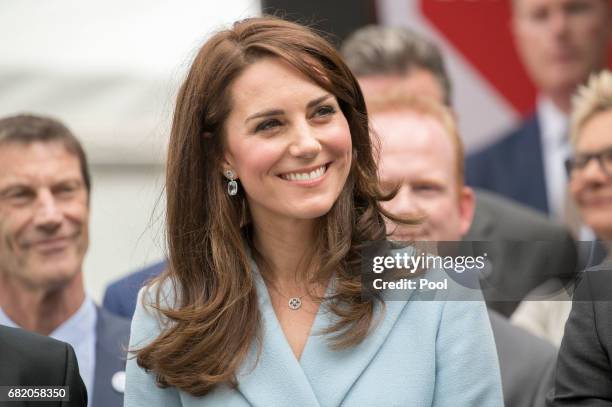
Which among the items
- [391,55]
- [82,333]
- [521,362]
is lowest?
[521,362]

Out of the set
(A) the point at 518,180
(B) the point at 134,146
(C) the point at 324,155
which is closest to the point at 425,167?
(C) the point at 324,155

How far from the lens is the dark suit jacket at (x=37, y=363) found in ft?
8.66

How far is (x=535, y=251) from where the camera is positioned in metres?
2.97

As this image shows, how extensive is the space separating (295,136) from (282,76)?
14 cm

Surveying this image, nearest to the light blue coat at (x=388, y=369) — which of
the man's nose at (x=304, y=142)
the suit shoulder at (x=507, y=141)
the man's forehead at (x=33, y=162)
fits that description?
the man's nose at (x=304, y=142)

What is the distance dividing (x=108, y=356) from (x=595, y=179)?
1.64m

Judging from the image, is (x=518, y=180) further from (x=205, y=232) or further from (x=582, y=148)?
(x=205, y=232)

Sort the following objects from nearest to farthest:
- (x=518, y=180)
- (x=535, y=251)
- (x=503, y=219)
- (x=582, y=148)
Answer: (x=535, y=251) < (x=582, y=148) < (x=503, y=219) < (x=518, y=180)

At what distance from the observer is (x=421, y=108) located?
380 cm

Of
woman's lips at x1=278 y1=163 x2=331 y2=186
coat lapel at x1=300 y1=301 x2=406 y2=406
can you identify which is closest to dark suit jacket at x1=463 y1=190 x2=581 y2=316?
coat lapel at x1=300 y1=301 x2=406 y2=406

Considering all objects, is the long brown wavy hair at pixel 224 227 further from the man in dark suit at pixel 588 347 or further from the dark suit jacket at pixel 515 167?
the dark suit jacket at pixel 515 167

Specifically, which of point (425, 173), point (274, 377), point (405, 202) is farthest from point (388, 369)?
point (425, 173)

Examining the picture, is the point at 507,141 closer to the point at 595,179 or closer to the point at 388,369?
the point at 595,179

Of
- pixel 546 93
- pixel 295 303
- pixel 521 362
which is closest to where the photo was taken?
pixel 295 303
